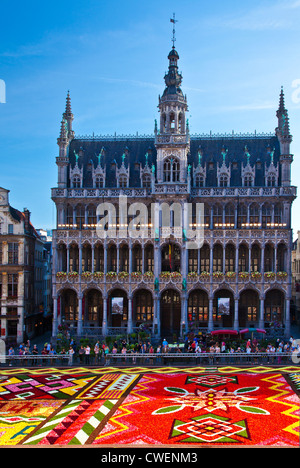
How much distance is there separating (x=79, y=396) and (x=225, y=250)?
33.6 m

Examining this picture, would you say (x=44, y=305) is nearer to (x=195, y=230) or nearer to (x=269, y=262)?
(x=195, y=230)

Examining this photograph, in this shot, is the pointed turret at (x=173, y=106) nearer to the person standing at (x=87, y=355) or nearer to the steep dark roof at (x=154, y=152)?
the steep dark roof at (x=154, y=152)

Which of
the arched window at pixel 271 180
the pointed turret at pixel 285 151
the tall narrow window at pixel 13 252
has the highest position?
the pointed turret at pixel 285 151

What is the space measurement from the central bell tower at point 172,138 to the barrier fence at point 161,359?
25.1 m

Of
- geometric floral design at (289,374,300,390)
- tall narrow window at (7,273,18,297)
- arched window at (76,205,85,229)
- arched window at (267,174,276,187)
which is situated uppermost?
arched window at (267,174,276,187)

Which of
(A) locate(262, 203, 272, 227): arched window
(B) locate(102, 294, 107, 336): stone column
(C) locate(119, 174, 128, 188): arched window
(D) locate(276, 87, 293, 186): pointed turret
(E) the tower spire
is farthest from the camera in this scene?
(E) the tower spire

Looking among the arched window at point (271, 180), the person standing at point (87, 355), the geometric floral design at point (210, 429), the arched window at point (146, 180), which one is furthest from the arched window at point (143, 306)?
the geometric floral design at point (210, 429)

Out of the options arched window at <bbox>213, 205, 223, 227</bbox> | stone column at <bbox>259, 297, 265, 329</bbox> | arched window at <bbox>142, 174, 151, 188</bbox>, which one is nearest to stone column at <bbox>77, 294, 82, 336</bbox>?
arched window at <bbox>142, 174, 151, 188</bbox>

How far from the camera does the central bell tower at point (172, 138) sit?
5966cm

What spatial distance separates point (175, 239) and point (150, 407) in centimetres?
3260

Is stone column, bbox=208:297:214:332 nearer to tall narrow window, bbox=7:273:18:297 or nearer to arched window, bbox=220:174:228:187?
arched window, bbox=220:174:228:187

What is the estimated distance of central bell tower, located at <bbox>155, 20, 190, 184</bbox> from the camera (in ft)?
196

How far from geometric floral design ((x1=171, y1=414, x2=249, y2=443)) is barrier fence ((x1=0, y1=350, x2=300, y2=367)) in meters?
14.7
